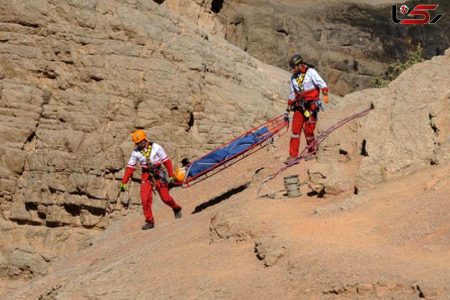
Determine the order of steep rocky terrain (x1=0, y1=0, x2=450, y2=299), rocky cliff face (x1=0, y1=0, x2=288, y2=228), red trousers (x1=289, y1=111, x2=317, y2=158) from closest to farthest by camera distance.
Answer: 1. steep rocky terrain (x1=0, y1=0, x2=450, y2=299)
2. red trousers (x1=289, y1=111, x2=317, y2=158)
3. rocky cliff face (x1=0, y1=0, x2=288, y2=228)

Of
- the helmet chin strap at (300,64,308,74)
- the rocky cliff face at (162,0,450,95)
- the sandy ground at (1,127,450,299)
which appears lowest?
the sandy ground at (1,127,450,299)

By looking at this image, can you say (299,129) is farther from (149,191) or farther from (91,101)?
(91,101)

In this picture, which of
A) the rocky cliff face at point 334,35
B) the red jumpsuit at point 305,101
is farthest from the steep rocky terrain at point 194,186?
the rocky cliff face at point 334,35

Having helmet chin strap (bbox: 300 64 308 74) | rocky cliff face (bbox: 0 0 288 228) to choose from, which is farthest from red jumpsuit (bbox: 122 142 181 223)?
rocky cliff face (bbox: 0 0 288 228)

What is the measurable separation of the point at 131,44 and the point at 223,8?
40.0ft

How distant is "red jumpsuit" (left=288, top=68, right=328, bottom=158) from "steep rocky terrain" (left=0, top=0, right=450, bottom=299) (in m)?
0.92

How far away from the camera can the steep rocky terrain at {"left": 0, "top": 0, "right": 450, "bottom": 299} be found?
8477 mm

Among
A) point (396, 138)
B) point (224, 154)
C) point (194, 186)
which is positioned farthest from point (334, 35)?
point (396, 138)

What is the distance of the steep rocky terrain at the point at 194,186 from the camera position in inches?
334

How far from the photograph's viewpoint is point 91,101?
1841 cm

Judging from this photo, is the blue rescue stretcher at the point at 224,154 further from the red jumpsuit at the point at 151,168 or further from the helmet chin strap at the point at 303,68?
the helmet chin strap at the point at 303,68

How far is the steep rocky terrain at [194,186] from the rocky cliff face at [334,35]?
22.8ft

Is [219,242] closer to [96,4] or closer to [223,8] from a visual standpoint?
[96,4]

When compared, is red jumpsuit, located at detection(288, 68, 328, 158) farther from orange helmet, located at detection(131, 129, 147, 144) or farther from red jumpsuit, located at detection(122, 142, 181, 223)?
orange helmet, located at detection(131, 129, 147, 144)
